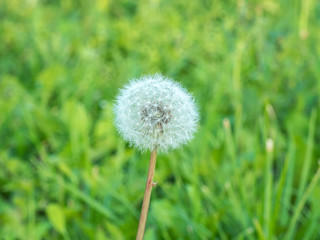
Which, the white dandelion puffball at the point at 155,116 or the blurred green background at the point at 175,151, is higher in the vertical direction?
the blurred green background at the point at 175,151

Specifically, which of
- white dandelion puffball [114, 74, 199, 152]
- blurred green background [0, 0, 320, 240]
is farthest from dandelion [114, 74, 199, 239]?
blurred green background [0, 0, 320, 240]

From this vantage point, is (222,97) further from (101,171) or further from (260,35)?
(101,171)

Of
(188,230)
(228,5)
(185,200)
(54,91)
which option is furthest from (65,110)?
(228,5)

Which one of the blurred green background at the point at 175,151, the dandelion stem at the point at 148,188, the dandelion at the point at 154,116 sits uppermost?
the blurred green background at the point at 175,151

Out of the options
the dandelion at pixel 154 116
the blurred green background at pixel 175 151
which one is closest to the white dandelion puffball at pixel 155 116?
the dandelion at pixel 154 116

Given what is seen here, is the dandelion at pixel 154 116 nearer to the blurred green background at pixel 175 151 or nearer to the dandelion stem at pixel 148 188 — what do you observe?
the dandelion stem at pixel 148 188

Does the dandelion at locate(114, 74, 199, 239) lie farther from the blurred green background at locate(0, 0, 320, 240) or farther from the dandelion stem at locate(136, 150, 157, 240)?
the blurred green background at locate(0, 0, 320, 240)

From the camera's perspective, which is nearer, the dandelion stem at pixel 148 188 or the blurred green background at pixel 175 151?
the dandelion stem at pixel 148 188
